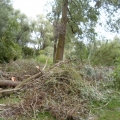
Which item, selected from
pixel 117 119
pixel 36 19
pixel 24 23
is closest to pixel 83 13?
pixel 117 119

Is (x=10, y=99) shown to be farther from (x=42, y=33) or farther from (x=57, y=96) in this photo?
(x=42, y=33)

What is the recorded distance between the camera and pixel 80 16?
11750 mm

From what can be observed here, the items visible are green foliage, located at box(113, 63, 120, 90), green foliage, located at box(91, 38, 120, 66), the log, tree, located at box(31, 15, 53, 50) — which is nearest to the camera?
the log

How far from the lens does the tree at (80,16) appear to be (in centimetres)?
1127

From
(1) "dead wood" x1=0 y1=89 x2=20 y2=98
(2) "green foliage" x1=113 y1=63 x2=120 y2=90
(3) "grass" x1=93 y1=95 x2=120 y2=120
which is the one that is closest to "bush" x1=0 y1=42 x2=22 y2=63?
(1) "dead wood" x1=0 y1=89 x2=20 y2=98

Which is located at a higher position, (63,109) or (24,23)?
(24,23)

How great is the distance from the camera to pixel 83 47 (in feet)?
42.0

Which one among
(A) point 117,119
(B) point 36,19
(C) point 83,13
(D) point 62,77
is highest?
(B) point 36,19

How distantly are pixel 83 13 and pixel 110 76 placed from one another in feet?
18.9

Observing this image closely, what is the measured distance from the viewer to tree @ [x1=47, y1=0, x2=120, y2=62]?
11.3 m

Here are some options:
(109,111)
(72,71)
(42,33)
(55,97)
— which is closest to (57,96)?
(55,97)

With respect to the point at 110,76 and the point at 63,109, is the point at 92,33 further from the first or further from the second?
the point at 63,109

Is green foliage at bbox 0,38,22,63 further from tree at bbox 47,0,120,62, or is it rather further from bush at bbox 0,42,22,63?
tree at bbox 47,0,120,62

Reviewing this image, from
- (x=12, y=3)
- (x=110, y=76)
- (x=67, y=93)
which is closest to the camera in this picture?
(x=67, y=93)
